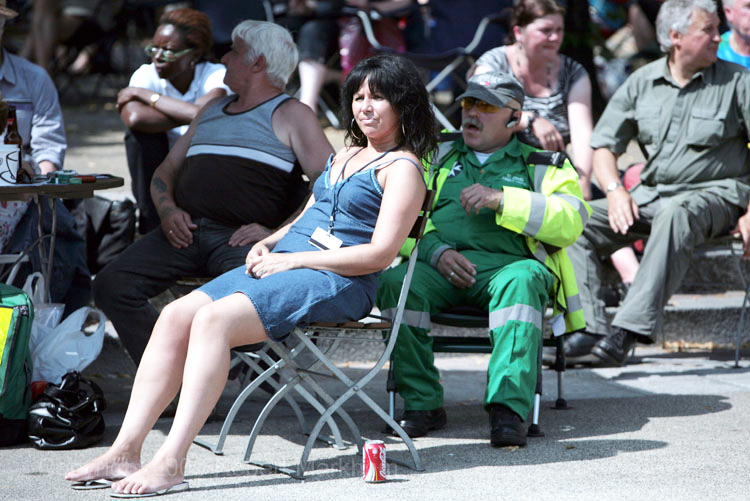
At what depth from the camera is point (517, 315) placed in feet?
14.5

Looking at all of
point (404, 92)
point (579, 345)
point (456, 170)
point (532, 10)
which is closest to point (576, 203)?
point (456, 170)

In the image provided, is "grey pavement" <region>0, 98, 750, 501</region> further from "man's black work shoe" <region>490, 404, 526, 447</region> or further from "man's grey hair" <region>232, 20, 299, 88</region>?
"man's grey hair" <region>232, 20, 299, 88</region>

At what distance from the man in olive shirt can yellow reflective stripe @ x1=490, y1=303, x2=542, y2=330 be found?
58.3 inches

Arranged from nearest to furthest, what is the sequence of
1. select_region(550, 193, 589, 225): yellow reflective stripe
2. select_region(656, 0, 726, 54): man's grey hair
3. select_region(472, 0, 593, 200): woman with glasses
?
select_region(550, 193, 589, 225): yellow reflective stripe → select_region(656, 0, 726, 54): man's grey hair → select_region(472, 0, 593, 200): woman with glasses

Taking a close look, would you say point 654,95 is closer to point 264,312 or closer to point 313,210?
point 313,210

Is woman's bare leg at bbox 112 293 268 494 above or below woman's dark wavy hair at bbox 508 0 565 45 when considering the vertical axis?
below

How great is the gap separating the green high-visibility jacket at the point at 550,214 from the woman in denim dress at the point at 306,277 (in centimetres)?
47

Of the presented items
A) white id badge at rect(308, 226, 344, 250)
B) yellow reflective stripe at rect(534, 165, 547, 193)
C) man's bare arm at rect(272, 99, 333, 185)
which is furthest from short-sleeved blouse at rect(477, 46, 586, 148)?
white id badge at rect(308, 226, 344, 250)

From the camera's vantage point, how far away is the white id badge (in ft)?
13.5

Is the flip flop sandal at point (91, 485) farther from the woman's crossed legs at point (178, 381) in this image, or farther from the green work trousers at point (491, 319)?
the green work trousers at point (491, 319)

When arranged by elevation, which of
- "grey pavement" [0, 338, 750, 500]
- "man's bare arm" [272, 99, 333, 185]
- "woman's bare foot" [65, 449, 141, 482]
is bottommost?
"grey pavement" [0, 338, 750, 500]

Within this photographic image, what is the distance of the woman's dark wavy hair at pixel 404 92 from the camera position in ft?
13.7

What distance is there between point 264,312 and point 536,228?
4.45 ft

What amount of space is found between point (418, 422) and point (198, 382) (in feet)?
3.95
